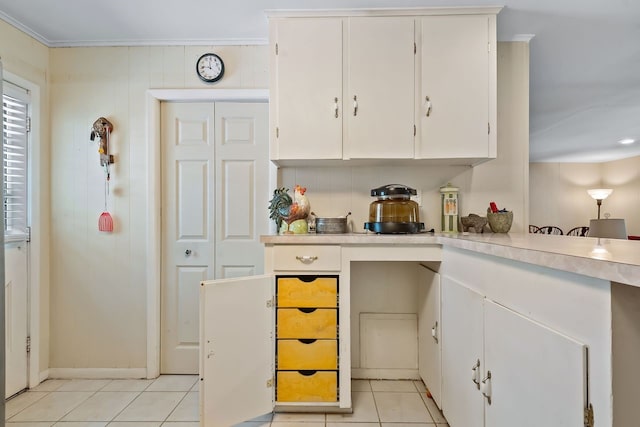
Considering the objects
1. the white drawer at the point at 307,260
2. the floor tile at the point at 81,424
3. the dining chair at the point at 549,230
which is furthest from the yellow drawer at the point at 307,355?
the dining chair at the point at 549,230

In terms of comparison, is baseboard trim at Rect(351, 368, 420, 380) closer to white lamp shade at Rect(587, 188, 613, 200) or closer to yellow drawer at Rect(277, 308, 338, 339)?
yellow drawer at Rect(277, 308, 338, 339)

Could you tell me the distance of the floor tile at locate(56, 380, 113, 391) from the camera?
2.21 m

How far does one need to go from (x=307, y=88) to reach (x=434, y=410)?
1.98 m

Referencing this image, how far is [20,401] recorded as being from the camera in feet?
6.73

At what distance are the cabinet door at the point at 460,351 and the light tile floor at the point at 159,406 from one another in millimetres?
322

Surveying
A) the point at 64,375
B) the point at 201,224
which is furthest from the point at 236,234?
the point at 64,375

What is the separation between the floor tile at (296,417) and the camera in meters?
1.83

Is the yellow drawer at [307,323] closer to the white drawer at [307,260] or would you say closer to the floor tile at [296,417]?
the white drawer at [307,260]

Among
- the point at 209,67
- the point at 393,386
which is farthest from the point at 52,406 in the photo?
the point at 209,67

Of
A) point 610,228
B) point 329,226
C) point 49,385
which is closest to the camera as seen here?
point 329,226

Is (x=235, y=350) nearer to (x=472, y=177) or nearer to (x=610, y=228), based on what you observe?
(x=472, y=177)

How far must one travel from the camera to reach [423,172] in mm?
2363

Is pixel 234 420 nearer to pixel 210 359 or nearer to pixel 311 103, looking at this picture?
pixel 210 359

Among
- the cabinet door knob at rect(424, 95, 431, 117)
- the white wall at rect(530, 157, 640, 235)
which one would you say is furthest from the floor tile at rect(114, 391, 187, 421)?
the white wall at rect(530, 157, 640, 235)
